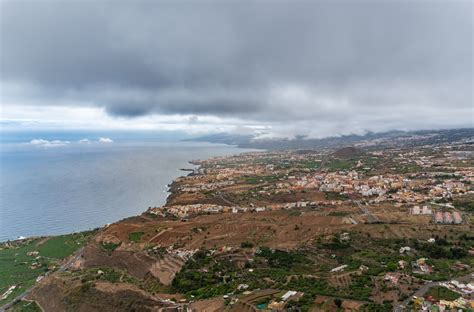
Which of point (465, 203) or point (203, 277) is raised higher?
point (465, 203)

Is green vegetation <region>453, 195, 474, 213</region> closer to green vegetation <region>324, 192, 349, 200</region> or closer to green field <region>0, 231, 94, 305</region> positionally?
green vegetation <region>324, 192, 349, 200</region>

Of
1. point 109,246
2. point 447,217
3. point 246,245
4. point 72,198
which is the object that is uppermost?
point 447,217

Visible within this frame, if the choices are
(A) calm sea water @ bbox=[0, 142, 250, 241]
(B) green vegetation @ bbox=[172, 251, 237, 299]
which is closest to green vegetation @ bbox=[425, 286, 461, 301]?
(B) green vegetation @ bbox=[172, 251, 237, 299]

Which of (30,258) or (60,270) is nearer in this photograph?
(60,270)

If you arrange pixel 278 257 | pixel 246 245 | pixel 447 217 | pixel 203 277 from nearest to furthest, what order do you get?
pixel 203 277 < pixel 278 257 < pixel 246 245 < pixel 447 217

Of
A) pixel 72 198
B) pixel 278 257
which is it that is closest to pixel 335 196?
pixel 278 257

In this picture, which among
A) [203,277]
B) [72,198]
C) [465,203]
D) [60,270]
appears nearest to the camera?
[203,277]

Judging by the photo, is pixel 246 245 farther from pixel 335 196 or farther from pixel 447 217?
pixel 335 196

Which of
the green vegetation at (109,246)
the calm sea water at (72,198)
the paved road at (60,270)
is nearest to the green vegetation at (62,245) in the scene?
the paved road at (60,270)

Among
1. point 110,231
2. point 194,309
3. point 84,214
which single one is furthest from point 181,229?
point 84,214
